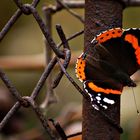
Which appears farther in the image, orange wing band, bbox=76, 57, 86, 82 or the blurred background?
the blurred background

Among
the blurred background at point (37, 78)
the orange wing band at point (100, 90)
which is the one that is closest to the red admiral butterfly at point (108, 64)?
the orange wing band at point (100, 90)

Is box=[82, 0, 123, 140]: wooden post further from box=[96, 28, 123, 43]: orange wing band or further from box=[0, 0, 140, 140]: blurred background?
box=[0, 0, 140, 140]: blurred background

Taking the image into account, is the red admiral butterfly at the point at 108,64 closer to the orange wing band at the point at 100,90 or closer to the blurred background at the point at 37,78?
the orange wing band at the point at 100,90

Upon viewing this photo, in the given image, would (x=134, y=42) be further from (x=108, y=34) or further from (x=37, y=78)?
(x=37, y=78)

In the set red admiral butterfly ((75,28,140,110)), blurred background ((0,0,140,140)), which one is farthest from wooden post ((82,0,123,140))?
blurred background ((0,0,140,140))

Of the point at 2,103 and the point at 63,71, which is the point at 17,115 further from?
the point at 63,71

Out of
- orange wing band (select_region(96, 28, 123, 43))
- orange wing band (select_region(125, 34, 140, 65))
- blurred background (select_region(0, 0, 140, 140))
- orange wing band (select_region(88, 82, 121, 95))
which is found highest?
orange wing band (select_region(96, 28, 123, 43))
